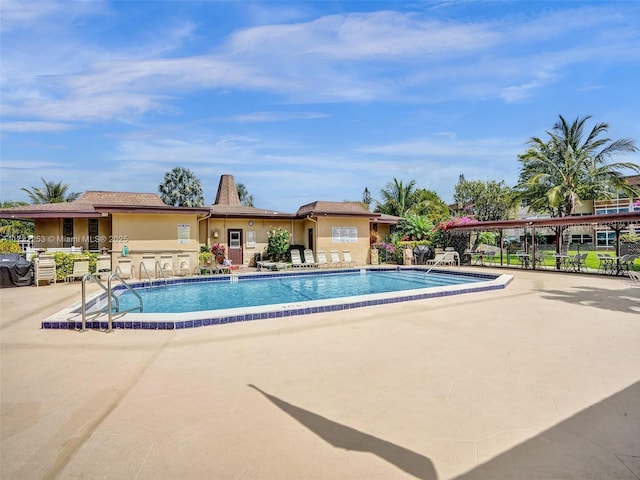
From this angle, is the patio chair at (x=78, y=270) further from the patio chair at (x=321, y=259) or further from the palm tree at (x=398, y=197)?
the palm tree at (x=398, y=197)

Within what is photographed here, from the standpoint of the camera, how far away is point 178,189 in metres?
41.8

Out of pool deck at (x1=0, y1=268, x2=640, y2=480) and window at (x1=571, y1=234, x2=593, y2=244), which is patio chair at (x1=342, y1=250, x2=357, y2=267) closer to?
pool deck at (x1=0, y1=268, x2=640, y2=480)

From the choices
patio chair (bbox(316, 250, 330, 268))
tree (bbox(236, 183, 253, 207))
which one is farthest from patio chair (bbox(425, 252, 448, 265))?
tree (bbox(236, 183, 253, 207))

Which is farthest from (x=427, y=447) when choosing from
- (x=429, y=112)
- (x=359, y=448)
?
(x=429, y=112)

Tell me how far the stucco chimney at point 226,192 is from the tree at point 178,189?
1322cm

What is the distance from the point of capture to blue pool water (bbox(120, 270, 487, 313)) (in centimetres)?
1095

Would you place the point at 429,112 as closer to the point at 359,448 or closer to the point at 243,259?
the point at 243,259

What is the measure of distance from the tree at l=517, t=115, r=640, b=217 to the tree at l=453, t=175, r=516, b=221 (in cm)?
1196

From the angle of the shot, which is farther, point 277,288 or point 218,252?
point 218,252

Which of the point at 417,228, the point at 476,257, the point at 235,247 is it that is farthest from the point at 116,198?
the point at 476,257

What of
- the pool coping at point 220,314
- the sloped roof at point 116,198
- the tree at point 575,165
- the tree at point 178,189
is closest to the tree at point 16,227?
the tree at point 178,189

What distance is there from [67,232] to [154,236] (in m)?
4.89

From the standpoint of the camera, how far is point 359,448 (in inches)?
111

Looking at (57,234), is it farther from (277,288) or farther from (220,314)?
(220,314)
